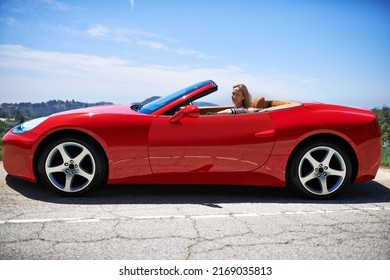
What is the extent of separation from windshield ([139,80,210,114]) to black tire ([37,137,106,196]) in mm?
654

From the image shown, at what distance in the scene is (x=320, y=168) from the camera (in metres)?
4.02

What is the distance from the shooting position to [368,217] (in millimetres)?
3504

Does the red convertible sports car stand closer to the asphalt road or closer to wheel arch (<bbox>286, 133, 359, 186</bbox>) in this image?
wheel arch (<bbox>286, 133, 359, 186</bbox>)

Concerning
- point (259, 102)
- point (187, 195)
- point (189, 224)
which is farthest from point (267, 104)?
point (189, 224)

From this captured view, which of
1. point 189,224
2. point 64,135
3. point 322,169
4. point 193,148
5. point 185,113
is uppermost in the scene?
point 185,113

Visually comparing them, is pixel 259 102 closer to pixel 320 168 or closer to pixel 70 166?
pixel 320 168

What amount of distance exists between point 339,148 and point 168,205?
5.93ft

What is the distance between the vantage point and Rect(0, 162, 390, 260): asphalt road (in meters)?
2.63

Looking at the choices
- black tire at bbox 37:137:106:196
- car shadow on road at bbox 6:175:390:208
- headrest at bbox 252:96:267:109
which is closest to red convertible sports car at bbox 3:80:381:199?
black tire at bbox 37:137:106:196

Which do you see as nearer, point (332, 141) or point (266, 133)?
point (266, 133)

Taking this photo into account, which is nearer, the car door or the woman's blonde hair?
the car door

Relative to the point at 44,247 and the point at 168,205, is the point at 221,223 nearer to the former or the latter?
the point at 168,205

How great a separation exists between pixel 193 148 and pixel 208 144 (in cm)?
15
